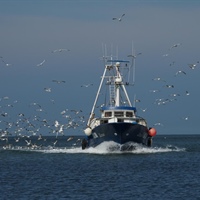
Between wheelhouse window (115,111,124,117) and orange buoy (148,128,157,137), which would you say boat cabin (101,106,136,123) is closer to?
wheelhouse window (115,111,124,117)

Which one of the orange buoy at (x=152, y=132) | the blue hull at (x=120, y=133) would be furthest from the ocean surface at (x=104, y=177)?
the orange buoy at (x=152, y=132)

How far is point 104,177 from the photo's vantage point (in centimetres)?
7300

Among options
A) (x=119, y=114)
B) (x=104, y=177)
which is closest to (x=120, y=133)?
(x=119, y=114)

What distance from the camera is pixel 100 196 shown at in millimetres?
58594

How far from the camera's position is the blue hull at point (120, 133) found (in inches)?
3932

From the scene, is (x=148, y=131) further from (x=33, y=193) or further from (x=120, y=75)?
(x=33, y=193)

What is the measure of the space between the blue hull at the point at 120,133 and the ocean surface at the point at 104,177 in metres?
1.15

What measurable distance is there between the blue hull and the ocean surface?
1.15 m

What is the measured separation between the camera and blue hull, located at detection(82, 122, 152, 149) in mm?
99875

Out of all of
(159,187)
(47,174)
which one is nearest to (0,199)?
(159,187)

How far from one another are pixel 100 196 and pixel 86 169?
960 inches

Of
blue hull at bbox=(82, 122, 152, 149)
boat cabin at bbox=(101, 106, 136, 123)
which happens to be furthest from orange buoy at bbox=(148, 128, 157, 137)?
boat cabin at bbox=(101, 106, 136, 123)

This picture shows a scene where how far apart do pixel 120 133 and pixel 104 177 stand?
27.3m

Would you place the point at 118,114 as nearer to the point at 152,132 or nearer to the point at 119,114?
the point at 119,114
